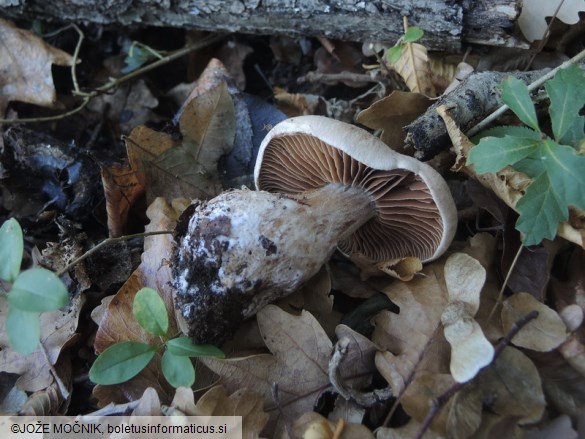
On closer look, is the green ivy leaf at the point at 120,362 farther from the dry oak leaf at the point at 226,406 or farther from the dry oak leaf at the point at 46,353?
the dry oak leaf at the point at 46,353

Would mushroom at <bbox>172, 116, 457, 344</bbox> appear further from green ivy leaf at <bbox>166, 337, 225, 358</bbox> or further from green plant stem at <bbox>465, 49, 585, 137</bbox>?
green plant stem at <bbox>465, 49, 585, 137</bbox>

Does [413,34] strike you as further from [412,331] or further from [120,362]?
[120,362]

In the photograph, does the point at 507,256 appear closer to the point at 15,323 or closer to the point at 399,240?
the point at 399,240

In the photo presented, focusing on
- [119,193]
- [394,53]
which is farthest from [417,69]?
[119,193]

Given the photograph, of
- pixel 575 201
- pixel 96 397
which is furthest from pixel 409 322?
pixel 96 397

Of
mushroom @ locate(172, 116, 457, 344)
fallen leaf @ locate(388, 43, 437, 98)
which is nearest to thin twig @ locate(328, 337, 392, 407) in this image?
mushroom @ locate(172, 116, 457, 344)

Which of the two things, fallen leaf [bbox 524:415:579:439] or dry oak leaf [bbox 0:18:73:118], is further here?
dry oak leaf [bbox 0:18:73:118]
